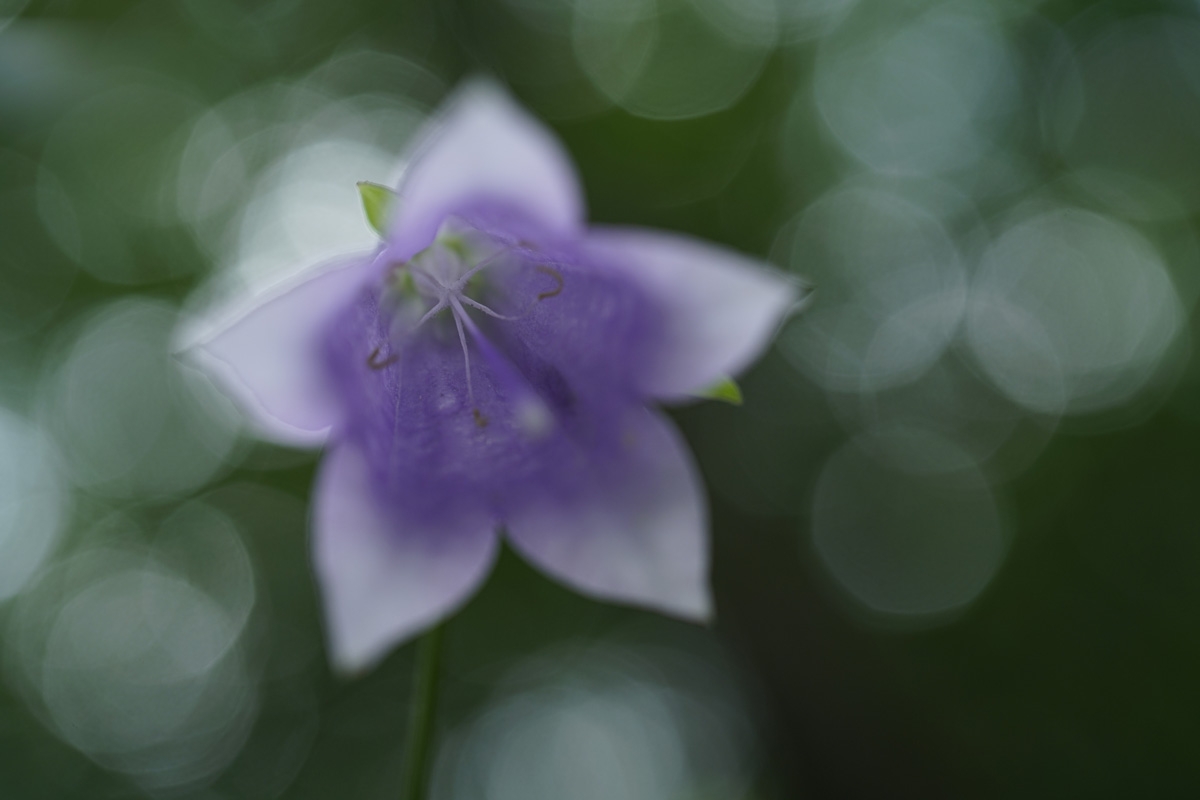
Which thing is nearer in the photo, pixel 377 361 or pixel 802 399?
pixel 377 361

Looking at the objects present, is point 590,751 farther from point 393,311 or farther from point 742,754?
point 393,311

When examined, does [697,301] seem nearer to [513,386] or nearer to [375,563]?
[513,386]

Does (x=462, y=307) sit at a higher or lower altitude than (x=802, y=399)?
higher

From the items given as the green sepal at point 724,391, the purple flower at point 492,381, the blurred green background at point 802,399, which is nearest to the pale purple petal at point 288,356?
the purple flower at point 492,381

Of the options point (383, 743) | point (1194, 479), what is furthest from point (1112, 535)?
point (383, 743)

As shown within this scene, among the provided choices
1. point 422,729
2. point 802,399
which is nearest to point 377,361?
point 422,729

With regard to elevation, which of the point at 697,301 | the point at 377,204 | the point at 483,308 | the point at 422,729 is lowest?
the point at 422,729

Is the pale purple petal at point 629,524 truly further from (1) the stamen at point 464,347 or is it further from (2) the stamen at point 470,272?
(2) the stamen at point 470,272
